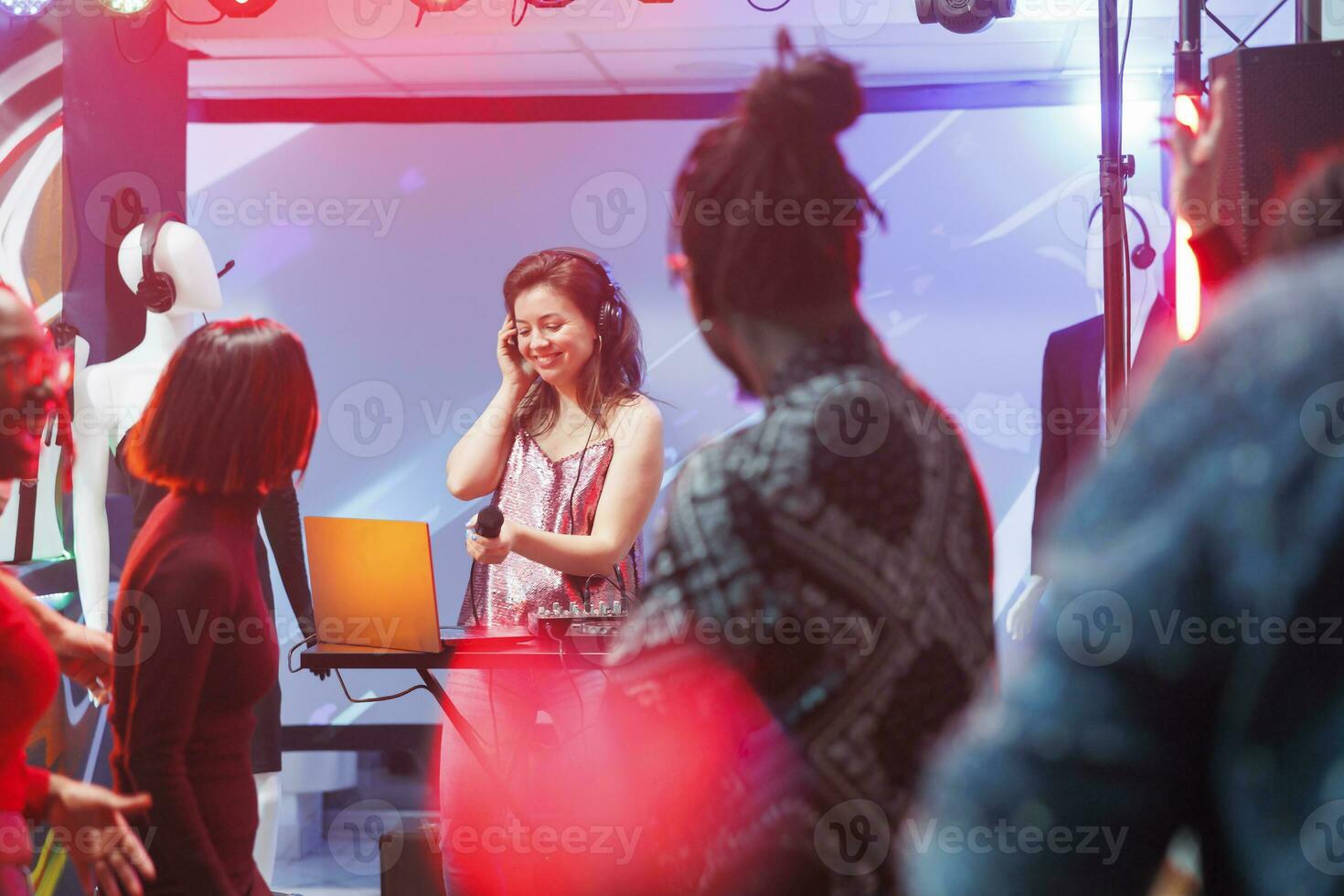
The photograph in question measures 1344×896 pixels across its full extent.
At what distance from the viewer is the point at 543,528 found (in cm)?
260

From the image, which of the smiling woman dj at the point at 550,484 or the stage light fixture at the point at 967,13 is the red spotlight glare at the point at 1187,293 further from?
the stage light fixture at the point at 967,13

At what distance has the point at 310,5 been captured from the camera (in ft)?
14.6

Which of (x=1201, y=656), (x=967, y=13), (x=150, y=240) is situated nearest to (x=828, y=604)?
(x=1201, y=656)

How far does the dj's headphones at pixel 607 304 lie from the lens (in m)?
2.74

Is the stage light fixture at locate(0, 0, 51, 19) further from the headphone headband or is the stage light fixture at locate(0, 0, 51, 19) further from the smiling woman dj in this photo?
the smiling woman dj

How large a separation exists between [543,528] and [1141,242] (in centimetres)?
355

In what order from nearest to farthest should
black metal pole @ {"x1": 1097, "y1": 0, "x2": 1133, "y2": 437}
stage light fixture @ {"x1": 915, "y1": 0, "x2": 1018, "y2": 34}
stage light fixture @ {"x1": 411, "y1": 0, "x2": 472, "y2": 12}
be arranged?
black metal pole @ {"x1": 1097, "y1": 0, "x2": 1133, "y2": 437} → stage light fixture @ {"x1": 915, "y1": 0, "x2": 1018, "y2": 34} → stage light fixture @ {"x1": 411, "y1": 0, "x2": 472, "y2": 12}

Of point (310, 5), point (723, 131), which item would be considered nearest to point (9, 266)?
point (310, 5)

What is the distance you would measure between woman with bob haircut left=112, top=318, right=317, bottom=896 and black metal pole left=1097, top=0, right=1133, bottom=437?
2.02 metres

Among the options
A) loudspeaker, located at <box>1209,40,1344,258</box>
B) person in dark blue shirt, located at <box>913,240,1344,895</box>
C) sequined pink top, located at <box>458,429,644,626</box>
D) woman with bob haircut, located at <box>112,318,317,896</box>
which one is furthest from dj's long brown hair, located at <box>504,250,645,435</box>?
person in dark blue shirt, located at <box>913,240,1344,895</box>

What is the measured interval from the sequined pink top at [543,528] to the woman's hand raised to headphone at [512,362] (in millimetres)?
229

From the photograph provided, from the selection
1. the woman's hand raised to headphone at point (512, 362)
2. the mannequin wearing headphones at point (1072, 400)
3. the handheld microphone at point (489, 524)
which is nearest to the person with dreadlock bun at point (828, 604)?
the handheld microphone at point (489, 524)

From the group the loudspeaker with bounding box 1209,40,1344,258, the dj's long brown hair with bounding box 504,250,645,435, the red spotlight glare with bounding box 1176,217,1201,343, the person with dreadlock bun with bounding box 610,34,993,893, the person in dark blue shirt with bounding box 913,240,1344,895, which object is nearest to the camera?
the person in dark blue shirt with bounding box 913,240,1344,895

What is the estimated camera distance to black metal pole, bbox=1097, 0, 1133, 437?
2957 millimetres
